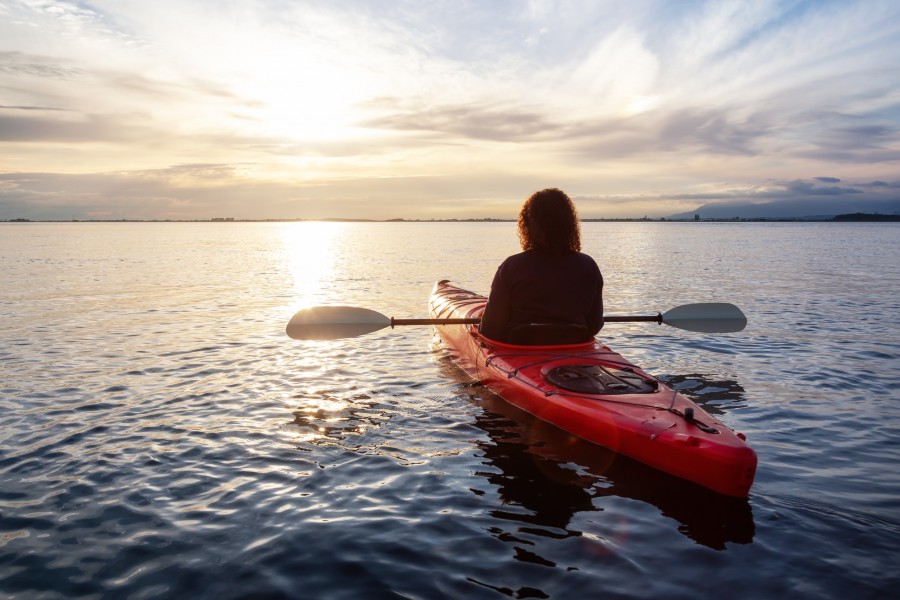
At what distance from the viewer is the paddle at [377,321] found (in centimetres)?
867

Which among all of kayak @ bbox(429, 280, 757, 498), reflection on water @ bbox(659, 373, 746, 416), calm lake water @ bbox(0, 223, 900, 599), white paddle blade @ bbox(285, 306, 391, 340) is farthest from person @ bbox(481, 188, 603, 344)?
white paddle blade @ bbox(285, 306, 391, 340)

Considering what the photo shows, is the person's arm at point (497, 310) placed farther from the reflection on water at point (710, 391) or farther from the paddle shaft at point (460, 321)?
the reflection on water at point (710, 391)

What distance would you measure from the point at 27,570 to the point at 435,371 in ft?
20.6

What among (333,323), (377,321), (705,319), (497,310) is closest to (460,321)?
(377,321)

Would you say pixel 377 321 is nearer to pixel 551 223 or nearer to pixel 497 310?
pixel 497 310

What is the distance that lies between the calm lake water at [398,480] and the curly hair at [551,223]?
2.09m

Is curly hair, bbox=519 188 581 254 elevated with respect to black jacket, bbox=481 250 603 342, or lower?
elevated

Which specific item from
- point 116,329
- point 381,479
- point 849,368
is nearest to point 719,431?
point 381,479

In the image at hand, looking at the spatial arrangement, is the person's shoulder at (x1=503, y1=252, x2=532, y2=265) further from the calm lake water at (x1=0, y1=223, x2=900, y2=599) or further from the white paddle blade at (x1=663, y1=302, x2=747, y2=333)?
the white paddle blade at (x1=663, y1=302, x2=747, y2=333)

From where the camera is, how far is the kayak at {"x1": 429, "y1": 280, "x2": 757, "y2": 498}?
489 cm

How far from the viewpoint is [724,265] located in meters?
31.7

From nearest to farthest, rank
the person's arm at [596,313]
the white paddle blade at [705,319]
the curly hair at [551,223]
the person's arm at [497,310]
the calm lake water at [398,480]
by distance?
the calm lake water at [398,480], the curly hair at [551,223], the person's arm at [497,310], the person's arm at [596,313], the white paddle blade at [705,319]

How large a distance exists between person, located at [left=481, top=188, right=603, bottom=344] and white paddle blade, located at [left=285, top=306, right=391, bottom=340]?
2.15 metres

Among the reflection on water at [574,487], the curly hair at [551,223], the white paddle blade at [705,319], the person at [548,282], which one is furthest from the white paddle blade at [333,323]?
the white paddle blade at [705,319]
